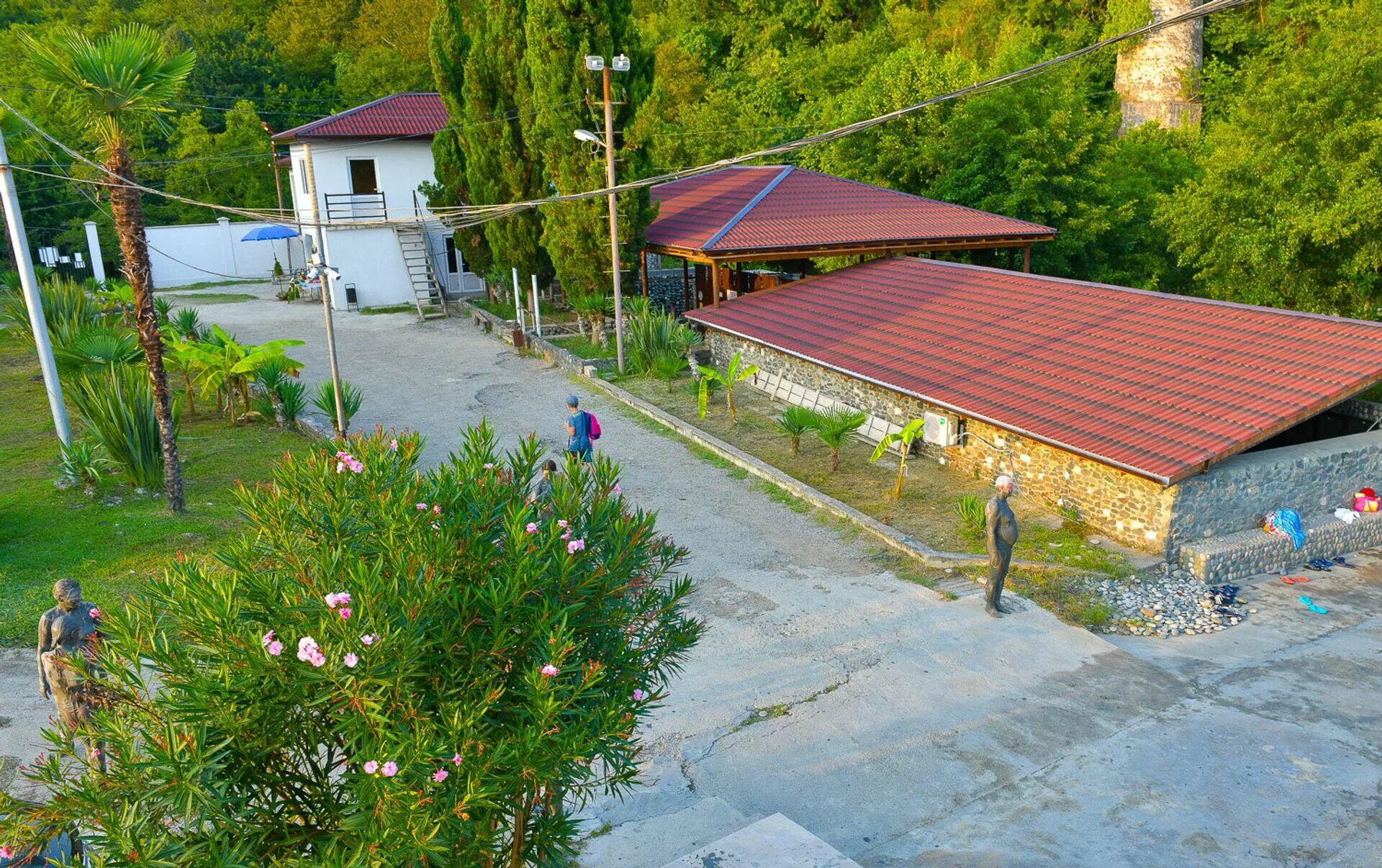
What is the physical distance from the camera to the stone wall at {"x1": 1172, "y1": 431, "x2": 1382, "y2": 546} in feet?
36.3

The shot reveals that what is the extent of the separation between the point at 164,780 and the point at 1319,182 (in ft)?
68.8

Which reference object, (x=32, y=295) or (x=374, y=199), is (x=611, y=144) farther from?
(x=374, y=199)

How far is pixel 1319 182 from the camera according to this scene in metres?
18.6

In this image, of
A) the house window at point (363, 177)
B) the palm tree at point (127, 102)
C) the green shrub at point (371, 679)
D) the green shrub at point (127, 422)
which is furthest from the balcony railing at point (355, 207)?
the green shrub at point (371, 679)

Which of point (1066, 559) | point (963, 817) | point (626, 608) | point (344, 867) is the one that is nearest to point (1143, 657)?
point (1066, 559)

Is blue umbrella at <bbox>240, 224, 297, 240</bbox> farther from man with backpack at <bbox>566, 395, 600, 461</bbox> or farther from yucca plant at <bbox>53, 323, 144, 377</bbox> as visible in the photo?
man with backpack at <bbox>566, 395, 600, 461</bbox>

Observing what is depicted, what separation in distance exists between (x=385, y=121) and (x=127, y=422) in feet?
67.1

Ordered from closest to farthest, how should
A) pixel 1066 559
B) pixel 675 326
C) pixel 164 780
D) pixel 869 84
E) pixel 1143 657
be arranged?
pixel 164 780 < pixel 1143 657 < pixel 1066 559 < pixel 675 326 < pixel 869 84

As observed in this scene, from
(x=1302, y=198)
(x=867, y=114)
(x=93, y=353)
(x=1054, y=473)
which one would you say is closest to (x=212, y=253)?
(x=93, y=353)

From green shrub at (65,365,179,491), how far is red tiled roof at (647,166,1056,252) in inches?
421

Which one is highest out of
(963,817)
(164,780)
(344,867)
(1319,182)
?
(1319,182)

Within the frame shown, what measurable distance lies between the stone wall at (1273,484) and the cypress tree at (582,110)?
13790mm

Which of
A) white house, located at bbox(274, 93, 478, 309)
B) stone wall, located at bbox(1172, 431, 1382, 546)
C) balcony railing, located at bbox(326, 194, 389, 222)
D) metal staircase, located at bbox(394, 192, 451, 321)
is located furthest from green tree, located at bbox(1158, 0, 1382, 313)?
→ balcony railing, located at bbox(326, 194, 389, 222)

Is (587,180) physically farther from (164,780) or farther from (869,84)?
(164,780)
